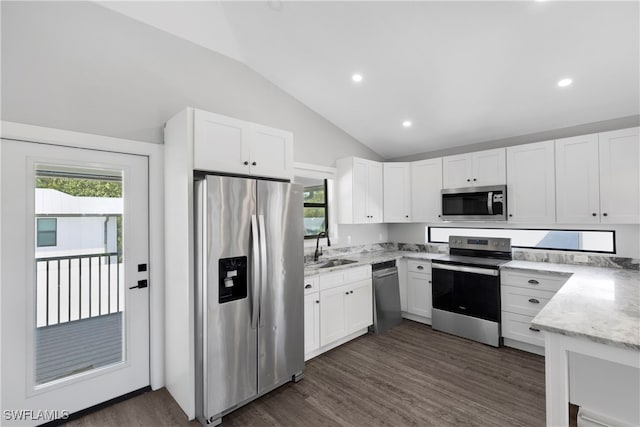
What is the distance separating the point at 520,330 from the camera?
3207mm

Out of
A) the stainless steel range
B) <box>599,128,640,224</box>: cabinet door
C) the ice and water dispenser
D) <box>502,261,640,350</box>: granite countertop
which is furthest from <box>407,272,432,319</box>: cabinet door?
the ice and water dispenser

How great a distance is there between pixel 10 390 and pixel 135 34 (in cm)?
284

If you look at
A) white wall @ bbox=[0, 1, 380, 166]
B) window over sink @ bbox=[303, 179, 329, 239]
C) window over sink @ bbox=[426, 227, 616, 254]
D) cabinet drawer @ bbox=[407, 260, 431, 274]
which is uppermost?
white wall @ bbox=[0, 1, 380, 166]

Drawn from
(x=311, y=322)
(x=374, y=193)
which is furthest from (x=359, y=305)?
(x=374, y=193)

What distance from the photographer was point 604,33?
2.28m

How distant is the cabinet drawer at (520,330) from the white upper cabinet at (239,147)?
290 cm

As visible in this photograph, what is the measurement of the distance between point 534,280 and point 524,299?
0.24m

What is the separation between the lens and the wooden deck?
84.7 inches

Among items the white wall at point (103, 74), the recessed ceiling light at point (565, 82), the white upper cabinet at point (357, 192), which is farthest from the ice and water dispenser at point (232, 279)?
the recessed ceiling light at point (565, 82)

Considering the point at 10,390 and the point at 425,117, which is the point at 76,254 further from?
the point at 425,117

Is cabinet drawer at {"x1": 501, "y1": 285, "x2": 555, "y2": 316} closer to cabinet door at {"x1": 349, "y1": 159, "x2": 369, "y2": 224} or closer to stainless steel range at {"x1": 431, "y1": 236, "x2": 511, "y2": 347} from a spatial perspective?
stainless steel range at {"x1": 431, "y1": 236, "x2": 511, "y2": 347}

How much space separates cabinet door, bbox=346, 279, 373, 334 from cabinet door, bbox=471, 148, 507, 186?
197 cm

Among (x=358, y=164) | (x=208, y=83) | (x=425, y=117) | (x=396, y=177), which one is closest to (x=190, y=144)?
(x=208, y=83)

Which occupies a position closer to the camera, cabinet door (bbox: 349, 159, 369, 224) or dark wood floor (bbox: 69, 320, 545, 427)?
dark wood floor (bbox: 69, 320, 545, 427)
